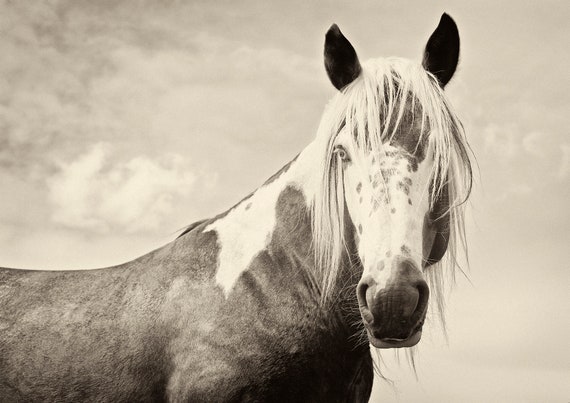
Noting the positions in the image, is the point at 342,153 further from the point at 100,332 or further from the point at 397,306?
the point at 100,332

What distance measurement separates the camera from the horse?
10.1ft

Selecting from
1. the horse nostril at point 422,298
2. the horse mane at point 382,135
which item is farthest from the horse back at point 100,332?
the horse nostril at point 422,298

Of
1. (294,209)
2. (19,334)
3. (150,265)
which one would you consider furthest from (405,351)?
(19,334)

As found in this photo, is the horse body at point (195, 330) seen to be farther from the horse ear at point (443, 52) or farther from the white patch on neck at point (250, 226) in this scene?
the horse ear at point (443, 52)

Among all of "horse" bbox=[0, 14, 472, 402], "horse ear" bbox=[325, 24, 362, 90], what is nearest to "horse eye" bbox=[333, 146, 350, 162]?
"horse" bbox=[0, 14, 472, 402]

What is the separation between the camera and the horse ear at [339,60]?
12.1 feet

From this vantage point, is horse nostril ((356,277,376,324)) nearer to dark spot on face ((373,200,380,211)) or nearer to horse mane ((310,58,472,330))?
dark spot on face ((373,200,380,211))

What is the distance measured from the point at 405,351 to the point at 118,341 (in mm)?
2123

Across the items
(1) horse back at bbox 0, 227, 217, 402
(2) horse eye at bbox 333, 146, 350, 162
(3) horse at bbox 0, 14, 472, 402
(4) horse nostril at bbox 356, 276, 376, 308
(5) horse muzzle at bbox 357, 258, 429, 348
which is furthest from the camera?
(1) horse back at bbox 0, 227, 217, 402

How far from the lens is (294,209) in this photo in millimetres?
3686

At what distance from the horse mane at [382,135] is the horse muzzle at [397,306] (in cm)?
63

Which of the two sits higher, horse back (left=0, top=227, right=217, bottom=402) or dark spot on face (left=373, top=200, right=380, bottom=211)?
dark spot on face (left=373, top=200, right=380, bottom=211)

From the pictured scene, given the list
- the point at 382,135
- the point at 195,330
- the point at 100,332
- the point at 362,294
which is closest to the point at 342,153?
the point at 382,135

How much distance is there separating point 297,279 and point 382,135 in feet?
3.52
